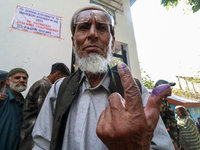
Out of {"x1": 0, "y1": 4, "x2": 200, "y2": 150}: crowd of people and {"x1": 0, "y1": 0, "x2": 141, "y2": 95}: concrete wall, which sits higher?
{"x1": 0, "y1": 0, "x2": 141, "y2": 95}: concrete wall

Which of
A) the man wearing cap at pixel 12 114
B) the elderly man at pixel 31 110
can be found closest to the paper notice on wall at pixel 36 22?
the man wearing cap at pixel 12 114

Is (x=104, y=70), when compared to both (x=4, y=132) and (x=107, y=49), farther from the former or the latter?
(x=4, y=132)

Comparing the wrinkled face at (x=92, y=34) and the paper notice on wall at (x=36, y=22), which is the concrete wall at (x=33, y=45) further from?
the wrinkled face at (x=92, y=34)

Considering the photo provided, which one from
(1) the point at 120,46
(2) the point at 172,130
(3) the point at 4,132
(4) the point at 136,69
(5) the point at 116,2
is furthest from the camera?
(5) the point at 116,2

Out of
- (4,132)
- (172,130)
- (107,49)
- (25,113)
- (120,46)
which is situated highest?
(120,46)

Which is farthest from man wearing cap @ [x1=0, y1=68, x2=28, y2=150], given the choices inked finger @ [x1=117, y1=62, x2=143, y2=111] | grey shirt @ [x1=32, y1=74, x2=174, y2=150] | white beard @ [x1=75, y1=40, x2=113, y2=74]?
inked finger @ [x1=117, y1=62, x2=143, y2=111]

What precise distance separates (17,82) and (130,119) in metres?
2.54

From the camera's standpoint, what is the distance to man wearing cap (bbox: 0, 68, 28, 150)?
168 cm

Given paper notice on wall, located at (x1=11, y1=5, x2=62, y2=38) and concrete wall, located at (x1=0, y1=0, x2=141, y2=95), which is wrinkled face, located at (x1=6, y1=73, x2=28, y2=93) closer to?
concrete wall, located at (x1=0, y1=0, x2=141, y2=95)

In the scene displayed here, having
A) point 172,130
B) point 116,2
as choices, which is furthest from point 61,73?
point 116,2

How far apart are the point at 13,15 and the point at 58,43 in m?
1.48

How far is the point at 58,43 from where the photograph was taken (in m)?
3.62

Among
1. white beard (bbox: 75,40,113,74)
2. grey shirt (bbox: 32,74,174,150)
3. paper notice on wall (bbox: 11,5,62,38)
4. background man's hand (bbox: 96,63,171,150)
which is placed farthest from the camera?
paper notice on wall (bbox: 11,5,62,38)

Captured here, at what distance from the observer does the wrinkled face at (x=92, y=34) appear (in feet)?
3.67
